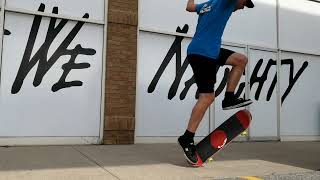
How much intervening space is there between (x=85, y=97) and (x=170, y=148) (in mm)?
1667

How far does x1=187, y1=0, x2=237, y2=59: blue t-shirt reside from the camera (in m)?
5.09

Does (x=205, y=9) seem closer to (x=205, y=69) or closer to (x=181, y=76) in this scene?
(x=205, y=69)

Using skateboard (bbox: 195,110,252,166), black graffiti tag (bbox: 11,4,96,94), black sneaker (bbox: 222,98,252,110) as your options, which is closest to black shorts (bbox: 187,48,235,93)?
black sneaker (bbox: 222,98,252,110)

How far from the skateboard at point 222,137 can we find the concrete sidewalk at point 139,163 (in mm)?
169

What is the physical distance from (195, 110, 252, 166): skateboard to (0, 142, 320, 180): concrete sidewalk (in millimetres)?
169

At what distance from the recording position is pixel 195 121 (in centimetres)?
511

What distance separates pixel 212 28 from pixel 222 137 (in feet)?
4.22

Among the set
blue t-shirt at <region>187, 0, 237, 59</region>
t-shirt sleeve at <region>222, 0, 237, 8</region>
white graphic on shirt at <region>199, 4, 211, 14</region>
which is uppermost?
t-shirt sleeve at <region>222, 0, 237, 8</region>

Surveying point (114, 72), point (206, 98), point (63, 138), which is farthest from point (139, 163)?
point (114, 72)

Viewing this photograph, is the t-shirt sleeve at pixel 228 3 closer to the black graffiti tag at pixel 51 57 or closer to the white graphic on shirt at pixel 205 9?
the white graphic on shirt at pixel 205 9

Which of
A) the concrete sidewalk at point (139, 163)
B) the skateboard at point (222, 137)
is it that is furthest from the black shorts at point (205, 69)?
the concrete sidewalk at point (139, 163)

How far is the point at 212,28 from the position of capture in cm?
512

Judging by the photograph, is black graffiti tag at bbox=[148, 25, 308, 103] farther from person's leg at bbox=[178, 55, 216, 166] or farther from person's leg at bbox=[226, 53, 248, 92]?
person's leg at bbox=[226, 53, 248, 92]

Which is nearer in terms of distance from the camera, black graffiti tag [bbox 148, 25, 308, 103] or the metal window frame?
the metal window frame
